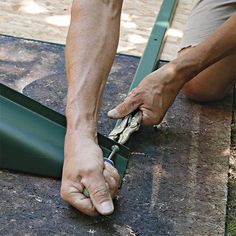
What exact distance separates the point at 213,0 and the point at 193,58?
48 cm

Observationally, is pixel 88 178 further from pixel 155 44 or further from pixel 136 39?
pixel 136 39

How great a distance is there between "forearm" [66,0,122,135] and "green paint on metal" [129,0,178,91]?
0.42 meters

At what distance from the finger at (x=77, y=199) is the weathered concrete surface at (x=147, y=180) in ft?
0.16

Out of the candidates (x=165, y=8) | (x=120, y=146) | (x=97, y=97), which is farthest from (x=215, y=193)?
(x=165, y=8)

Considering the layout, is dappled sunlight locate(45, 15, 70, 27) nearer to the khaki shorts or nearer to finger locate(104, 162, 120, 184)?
the khaki shorts

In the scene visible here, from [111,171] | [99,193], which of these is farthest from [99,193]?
[111,171]

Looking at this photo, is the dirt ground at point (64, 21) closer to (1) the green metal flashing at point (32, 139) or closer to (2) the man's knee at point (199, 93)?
(2) the man's knee at point (199, 93)

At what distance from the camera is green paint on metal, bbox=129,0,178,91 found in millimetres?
2566

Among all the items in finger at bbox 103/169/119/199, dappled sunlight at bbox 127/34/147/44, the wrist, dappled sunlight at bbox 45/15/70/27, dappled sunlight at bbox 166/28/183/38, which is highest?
the wrist

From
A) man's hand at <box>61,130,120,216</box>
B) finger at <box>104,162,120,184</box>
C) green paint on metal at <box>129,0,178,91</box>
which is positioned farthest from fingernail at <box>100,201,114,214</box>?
green paint on metal at <box>129,0,178,91</box>

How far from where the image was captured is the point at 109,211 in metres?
1.73

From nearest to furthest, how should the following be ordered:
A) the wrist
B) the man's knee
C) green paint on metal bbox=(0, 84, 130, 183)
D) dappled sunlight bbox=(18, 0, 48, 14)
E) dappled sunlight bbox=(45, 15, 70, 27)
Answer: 1. green paint on metal bbox=(0, 84, 130, 183)
2. the wrist
3. the man's knee
4. dappled sunlight bbox=(45, 15, 70, 27)
5. dappled sunlight bbox=(18, 0, 48, 14)

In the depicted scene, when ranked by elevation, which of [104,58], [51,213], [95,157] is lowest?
[51,213]

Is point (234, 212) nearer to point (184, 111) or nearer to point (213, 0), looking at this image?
point (184, 111)
